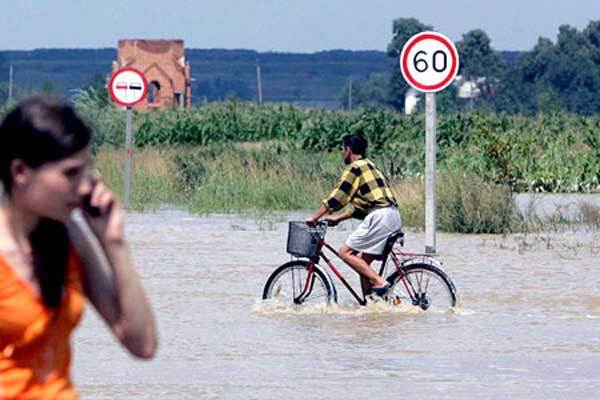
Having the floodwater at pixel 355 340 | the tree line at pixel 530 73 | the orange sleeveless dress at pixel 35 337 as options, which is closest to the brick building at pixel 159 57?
the tree line at pixel 530 73

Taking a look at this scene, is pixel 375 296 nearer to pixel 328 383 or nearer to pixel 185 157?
pixel 328 383

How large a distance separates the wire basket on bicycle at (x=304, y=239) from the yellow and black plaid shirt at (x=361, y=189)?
0.23 metres

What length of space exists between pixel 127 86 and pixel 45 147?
2740cm

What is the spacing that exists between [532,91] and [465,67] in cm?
2253

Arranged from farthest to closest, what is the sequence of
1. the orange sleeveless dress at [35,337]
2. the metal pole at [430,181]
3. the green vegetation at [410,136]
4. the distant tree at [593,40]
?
the distant tree at [593,40], the green vegetation at [410,136], the metal pole at [430,181], the orange sleeveless dress at [35,337]

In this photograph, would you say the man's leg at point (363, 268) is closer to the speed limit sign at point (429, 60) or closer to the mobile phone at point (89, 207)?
the speed limit sign at point (429, 60)

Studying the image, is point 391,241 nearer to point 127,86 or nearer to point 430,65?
point 430,65

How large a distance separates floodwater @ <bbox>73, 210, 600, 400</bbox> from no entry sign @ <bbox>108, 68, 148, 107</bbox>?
988 cm

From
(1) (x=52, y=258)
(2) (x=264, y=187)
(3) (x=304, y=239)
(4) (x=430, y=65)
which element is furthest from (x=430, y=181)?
(1) (x=52, y=258)

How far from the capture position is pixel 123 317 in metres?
3.77

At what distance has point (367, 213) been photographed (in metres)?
14.3

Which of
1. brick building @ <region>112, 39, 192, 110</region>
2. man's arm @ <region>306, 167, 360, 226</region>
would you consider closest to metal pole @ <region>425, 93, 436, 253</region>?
man's arm @ <region>306, 167, 360, 226</region>

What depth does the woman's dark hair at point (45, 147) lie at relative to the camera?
3695 mm

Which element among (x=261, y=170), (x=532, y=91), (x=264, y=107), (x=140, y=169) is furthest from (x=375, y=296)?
(x=532, y=91)
